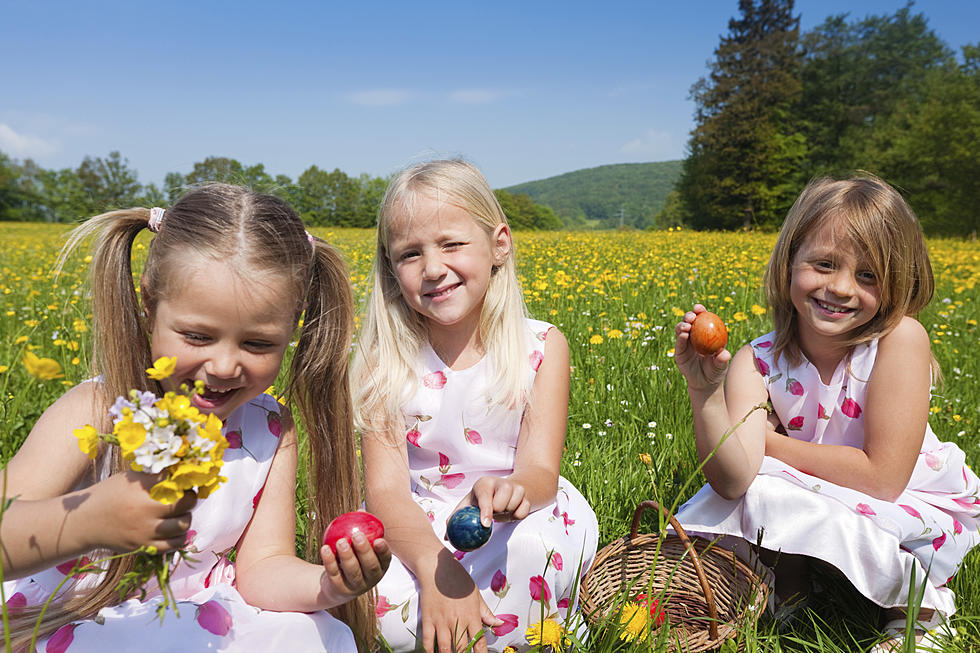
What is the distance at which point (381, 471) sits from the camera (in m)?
1.73

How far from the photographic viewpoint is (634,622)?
142 cm

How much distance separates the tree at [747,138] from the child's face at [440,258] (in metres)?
31.1

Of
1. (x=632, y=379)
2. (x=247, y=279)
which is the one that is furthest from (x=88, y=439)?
(x=632, y=379)

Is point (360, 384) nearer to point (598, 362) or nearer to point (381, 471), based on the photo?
point (381, 471)

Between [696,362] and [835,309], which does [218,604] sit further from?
[835,309]

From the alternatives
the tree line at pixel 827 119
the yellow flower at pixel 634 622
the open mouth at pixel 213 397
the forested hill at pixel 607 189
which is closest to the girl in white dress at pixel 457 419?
the yellow flower at pixel 634 622

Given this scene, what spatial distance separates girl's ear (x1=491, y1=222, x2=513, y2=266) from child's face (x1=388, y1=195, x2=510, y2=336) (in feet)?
0.17

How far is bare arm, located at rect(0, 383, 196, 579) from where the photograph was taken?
2.61ft

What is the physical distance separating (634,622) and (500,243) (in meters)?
0.99

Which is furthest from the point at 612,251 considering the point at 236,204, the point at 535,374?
the point at 236,204

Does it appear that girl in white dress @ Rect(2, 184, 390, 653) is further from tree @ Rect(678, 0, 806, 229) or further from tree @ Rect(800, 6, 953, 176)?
tree @ Rect(800, 6, 953, 176)

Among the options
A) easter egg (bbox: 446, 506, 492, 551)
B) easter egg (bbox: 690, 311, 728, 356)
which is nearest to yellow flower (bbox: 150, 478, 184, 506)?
easter egg (bbox: 446, 506, 492, 551)

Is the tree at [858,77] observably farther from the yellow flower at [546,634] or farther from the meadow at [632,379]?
the yellow flower at [546,634]

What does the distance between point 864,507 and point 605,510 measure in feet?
2.40
